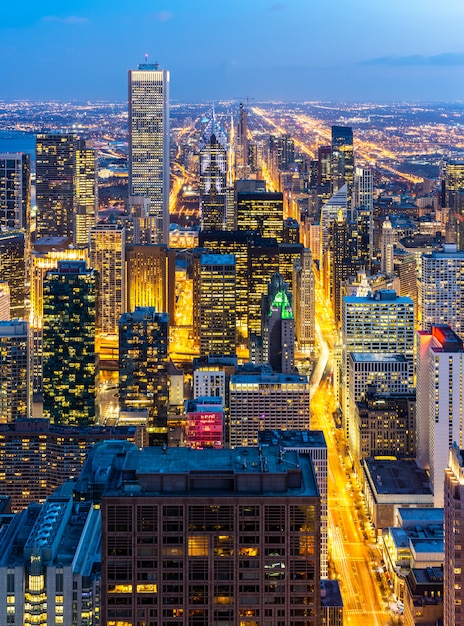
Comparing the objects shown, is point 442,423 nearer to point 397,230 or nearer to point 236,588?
point 236,588

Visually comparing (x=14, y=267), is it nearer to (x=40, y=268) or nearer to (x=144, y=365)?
(x=40, y=268)

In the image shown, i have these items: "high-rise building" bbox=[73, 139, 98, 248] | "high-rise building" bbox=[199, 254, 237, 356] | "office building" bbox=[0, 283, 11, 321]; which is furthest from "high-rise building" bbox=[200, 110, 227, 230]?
"office building" bbox=[0, 283, 11, 321]

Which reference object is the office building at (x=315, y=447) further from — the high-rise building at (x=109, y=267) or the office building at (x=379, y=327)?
the high-rise building at (x=109, y=267)

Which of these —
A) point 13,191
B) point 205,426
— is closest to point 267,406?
point 205,426

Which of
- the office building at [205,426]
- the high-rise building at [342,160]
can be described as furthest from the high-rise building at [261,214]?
the office building at [205,426]

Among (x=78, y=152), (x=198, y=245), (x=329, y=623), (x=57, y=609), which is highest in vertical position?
(x=78, y=152)

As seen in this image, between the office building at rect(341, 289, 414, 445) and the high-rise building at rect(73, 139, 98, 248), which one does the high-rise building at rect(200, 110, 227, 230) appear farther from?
the office building at rect(341, 289, 414, 445)

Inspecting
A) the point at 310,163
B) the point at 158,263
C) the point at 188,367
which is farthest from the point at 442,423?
the point at 310,163
